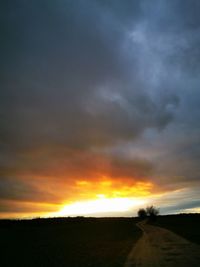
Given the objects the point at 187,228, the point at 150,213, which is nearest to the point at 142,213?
the point at 150,213

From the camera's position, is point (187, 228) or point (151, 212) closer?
point (187, 228)

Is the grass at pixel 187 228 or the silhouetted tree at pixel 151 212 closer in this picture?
the grass at pixel 187 228

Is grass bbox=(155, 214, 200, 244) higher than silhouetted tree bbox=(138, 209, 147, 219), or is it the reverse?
silhouetted tree bbox=(138, 209, 147, 219)

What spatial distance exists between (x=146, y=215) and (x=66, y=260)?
152m

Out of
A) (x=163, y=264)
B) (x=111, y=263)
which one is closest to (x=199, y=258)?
(x=163, y=264)

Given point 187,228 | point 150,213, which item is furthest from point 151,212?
point 187,228

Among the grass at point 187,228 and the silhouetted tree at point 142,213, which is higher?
the silhouetted tree at point 142,213

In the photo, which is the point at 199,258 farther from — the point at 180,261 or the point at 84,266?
the point at 84,266

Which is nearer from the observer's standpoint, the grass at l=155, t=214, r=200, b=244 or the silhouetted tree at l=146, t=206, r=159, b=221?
the grass at l=155, t=214, r=200, b=244

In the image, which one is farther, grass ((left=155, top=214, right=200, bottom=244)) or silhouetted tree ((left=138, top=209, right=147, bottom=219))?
Answer: silhouetted tree ((left=138, top=209, right=147, bottom=219))

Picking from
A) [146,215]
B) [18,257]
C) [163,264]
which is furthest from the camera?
[146,215]

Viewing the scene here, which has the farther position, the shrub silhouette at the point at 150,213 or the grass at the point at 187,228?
the shrub silhouette at the point at 150,213

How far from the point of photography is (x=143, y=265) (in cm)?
1877

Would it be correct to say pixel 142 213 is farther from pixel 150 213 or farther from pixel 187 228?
pixel 187 228
